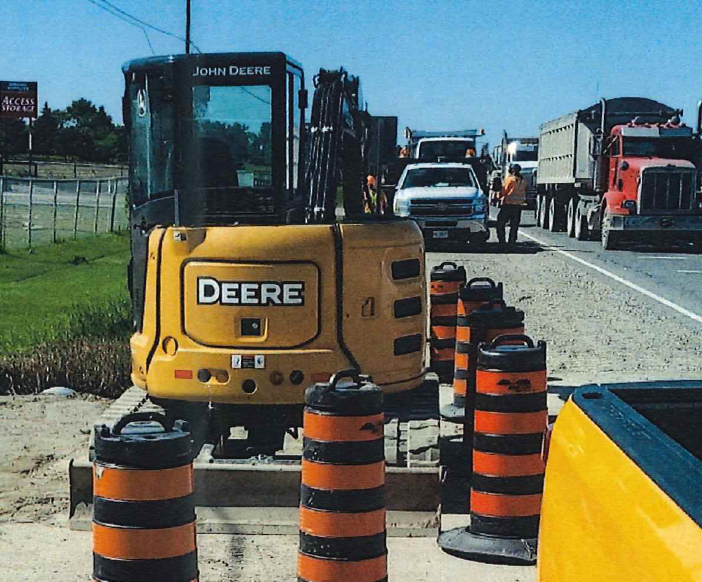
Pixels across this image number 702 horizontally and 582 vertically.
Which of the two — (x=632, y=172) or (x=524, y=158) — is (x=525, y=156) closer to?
(x=524, y=158)

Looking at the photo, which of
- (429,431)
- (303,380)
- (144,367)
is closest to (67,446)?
(144,367)

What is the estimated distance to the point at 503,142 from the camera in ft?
185

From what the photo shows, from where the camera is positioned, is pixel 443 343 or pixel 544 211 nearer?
pixel 443 343

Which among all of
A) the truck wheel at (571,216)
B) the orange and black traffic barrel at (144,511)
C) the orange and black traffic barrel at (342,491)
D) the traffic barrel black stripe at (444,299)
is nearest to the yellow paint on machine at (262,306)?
the orange and black traffic barrel at (342,491)

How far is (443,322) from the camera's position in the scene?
10.4 meters

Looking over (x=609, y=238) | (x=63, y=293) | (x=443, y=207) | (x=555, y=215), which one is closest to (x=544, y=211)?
(x=555, y=215)

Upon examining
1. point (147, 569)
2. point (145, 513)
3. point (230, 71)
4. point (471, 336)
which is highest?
point (230, 71)

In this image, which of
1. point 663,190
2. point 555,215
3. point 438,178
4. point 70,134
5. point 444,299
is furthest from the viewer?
point 70,134

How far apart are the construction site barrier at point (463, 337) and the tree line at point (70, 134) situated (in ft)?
217

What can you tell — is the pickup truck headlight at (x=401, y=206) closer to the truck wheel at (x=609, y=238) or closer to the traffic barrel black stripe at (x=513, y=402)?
the truck wheel at (x=609, y=238)

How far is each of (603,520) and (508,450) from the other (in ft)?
12.5

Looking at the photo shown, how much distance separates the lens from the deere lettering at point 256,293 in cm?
710

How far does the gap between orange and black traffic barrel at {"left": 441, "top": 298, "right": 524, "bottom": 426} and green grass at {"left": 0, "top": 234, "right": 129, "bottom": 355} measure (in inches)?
175

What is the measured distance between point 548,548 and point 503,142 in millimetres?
54437
